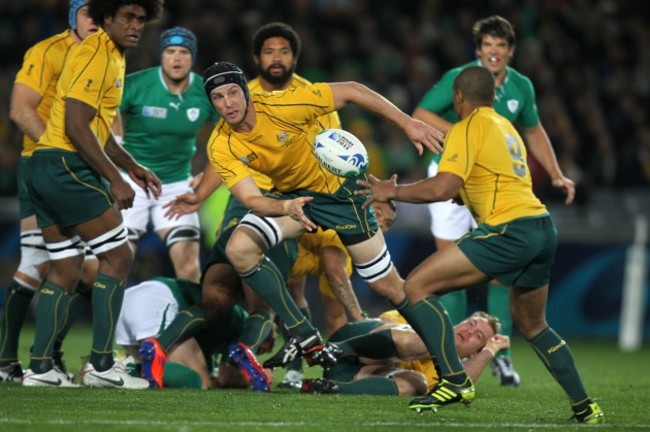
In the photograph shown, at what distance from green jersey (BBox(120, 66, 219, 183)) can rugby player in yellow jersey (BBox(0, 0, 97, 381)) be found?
50.7 inches

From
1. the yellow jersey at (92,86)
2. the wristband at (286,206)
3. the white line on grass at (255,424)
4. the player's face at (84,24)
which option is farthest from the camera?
the player's face at (84,24)

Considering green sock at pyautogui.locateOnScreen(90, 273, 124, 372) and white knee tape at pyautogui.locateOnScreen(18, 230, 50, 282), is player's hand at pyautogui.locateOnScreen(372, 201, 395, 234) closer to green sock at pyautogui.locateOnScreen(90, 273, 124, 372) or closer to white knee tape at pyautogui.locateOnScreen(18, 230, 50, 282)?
green sock at pyautogui.locateOnScreen(90, 273, 124, 372)

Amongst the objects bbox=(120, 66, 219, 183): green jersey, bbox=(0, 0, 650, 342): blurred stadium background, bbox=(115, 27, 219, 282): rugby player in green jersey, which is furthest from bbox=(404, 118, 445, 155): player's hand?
bbox=(0, 0, 650, 342): blurred stadium background

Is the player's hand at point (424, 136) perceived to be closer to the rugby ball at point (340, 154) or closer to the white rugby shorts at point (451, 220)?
the rugby ball at point (340, 154)

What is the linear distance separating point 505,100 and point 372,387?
2.95 metres

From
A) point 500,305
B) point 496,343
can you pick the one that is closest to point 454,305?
point 500,305

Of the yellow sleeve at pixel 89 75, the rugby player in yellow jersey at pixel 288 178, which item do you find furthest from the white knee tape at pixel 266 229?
the yellow sleeve at pixel 89 75

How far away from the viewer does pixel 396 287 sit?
321 inches

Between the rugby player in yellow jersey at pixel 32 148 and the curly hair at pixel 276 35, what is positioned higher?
the curly hair at pixel 276 35

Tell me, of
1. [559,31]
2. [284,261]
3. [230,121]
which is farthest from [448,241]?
[559,31]

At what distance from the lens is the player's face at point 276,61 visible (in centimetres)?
989

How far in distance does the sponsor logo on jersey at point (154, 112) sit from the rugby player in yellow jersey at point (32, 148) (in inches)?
51.8

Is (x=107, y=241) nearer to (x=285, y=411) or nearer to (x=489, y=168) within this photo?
(x=285, y=411)

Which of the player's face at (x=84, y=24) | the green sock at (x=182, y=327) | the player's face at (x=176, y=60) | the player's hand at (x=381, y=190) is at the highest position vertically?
the player's face at (x=84, y=24)
